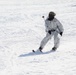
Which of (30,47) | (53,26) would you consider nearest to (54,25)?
(53,26)

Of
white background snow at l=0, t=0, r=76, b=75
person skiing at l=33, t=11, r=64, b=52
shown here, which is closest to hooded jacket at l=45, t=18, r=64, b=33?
person skiing at l=33, t=11, r=64, b=52

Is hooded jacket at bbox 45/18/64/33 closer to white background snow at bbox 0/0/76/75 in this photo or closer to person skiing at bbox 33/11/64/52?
person skiing at bbox 33/11/64/52

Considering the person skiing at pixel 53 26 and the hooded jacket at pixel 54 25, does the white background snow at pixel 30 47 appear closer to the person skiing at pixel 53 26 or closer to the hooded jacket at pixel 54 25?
the person skiing at pixel 53 26

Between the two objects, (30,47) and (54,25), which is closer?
(54,25)

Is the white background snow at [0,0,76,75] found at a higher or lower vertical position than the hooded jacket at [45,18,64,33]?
lower

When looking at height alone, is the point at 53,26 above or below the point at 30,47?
above

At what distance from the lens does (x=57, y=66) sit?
9594 mm

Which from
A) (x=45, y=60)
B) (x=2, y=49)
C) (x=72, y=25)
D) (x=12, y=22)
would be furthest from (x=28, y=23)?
(x=45, y=60)

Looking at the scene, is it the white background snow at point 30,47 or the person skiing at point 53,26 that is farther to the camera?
the person skiing at point 53,26

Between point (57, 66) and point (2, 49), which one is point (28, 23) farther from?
point (57, 66)

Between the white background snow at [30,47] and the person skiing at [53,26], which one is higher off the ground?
the person skiing at [53,26]

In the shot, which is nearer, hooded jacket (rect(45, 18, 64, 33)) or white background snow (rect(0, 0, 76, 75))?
white background snow (rect(0, 0, 76, 75))

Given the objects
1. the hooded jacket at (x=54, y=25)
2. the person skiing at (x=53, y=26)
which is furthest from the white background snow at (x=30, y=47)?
the hooded jacket at (x=54, y=25)

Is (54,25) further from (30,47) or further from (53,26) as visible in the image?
(30,47)
